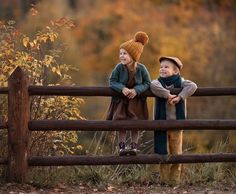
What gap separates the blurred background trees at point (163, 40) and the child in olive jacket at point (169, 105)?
12.7 meters

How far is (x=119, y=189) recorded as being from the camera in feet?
28.5

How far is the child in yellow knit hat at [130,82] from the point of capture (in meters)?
8.49

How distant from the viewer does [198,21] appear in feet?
104

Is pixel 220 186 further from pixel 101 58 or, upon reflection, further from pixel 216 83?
pixel 101 58

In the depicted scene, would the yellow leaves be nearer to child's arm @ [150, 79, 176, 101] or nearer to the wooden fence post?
the wooden fence post

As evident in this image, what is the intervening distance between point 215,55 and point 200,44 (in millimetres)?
2081

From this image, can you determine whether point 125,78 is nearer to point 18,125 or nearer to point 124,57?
point 124,57

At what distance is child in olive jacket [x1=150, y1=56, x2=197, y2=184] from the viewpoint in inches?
335

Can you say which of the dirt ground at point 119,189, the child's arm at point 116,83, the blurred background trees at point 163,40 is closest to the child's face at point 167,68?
the child's arm at point 116,83

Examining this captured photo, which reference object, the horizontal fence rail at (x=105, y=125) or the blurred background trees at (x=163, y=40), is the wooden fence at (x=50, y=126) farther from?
the blurred background trees at (x=163, y=40)

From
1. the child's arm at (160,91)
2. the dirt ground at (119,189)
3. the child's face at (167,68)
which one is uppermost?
the child's face at (167,68)

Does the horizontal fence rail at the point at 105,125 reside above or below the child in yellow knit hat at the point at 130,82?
below

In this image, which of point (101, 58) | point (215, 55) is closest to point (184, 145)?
point (215, 55)

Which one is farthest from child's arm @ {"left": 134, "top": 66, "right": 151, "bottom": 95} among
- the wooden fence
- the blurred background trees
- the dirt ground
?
the blurred background trees
